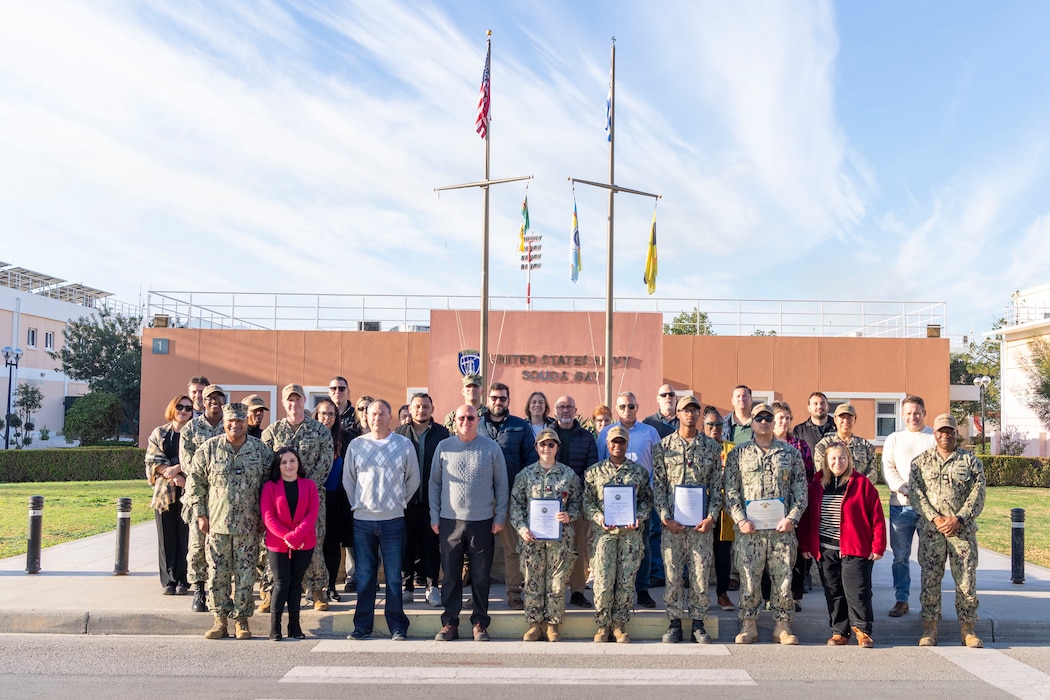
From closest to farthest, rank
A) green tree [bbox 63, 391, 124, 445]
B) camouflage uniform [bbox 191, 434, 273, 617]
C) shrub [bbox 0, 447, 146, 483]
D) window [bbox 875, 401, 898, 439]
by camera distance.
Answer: camouflage uniform [bbox 191, 434, 273, 617] < shrub [bbox 0, 447, 146, 483] < window [bbox 875, 401, 898, 439] < green tree [bbox 63, 391, 124, 445]

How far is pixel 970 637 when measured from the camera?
6.77 m

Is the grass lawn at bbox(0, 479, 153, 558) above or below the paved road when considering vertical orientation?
below

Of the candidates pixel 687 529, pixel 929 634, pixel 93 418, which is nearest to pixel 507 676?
pixel 687 529

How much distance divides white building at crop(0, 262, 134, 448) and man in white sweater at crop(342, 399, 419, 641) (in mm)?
42044

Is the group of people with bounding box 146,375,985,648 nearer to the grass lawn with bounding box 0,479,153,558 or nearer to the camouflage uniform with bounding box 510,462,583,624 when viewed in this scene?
the camouflage uniform with bounding box 510,462,583,624

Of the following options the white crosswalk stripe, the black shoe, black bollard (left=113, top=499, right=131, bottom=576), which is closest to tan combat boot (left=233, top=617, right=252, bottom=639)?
the black shoe

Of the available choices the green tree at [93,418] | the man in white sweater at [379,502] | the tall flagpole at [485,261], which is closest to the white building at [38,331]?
the green tree at [93,418]

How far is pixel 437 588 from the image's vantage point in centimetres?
782

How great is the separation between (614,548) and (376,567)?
198 cm

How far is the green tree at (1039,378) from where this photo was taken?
34.3m

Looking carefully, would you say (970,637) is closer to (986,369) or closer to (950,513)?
(950,513)

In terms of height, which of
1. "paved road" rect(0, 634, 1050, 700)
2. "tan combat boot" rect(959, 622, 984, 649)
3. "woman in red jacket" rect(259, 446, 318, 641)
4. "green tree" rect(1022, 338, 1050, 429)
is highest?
"green tree" rect(1022, 338, 1050, 429)

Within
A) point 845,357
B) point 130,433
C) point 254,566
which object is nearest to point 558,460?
point 254,566

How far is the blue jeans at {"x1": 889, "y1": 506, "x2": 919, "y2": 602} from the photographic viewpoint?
749 cm
